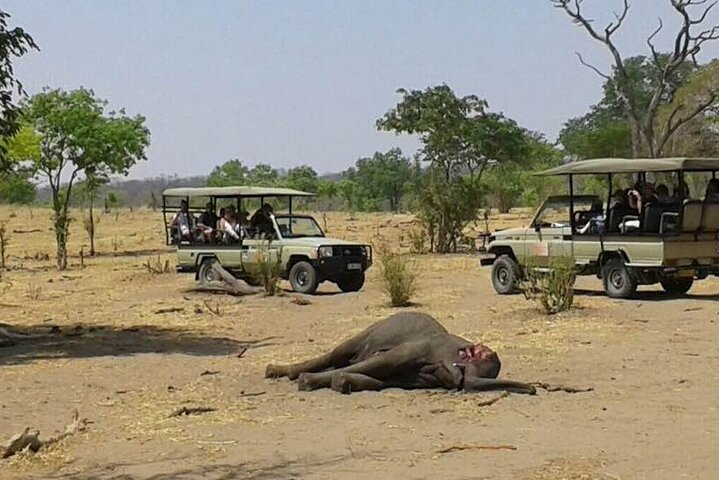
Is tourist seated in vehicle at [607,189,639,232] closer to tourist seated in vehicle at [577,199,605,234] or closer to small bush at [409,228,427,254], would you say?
tourist seated in vehicle at [577,199,605,234]

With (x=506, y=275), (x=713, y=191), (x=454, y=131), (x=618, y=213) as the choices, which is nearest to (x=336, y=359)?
(x=618, y=213)

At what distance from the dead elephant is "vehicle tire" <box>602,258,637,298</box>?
8625 mm

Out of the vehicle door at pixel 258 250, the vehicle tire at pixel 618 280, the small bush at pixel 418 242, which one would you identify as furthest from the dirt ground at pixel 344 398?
the small bush at pixel 418 242

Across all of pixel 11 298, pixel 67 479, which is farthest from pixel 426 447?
pixel 11 298

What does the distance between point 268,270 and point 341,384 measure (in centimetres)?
1117

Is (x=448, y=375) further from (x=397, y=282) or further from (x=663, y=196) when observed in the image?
(x=663, y=196)

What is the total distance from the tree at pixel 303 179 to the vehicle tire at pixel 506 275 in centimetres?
5541

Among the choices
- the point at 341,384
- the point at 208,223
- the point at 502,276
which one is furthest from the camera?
the point at 208,223

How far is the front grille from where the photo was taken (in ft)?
71.5

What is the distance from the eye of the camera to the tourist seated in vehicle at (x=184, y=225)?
942 inches

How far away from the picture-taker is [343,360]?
11156mm

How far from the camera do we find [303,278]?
2191 cm

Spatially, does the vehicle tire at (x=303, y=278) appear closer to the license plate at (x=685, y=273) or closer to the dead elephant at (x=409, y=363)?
the license plate at (x=685, y=273)

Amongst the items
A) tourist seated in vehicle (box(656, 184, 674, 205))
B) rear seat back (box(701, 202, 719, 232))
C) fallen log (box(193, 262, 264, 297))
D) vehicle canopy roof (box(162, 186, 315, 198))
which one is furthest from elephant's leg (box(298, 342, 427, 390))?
vehicle canopy roof (box(162, 186, 315, 198))
